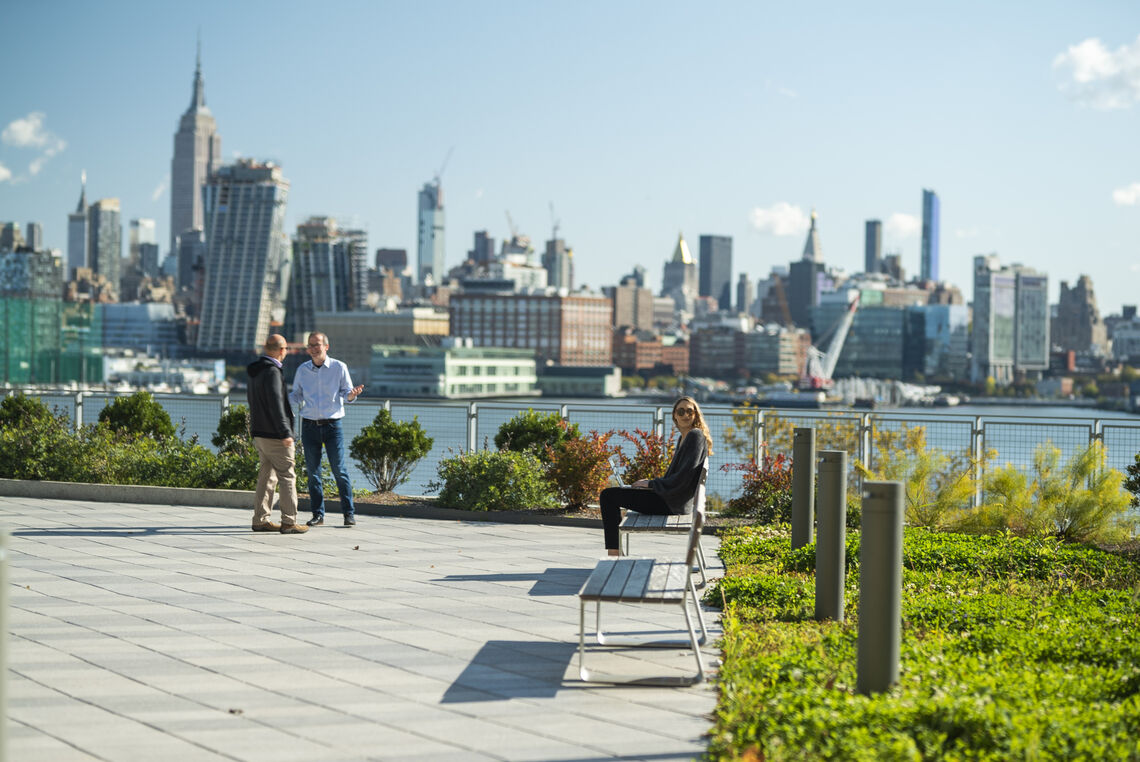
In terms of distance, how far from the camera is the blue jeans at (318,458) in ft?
38.1

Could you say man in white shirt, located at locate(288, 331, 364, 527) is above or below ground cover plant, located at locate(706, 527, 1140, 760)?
above

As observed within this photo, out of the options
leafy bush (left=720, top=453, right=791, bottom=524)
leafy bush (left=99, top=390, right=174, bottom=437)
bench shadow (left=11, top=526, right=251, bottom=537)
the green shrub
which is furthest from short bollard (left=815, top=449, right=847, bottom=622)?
the green shrub

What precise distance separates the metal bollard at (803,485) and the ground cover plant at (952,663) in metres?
0.27

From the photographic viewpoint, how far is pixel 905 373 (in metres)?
181

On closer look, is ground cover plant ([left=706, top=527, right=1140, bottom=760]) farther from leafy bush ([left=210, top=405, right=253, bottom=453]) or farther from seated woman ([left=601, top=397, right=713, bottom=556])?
leafy bush ([left=210, top=405, right=253, bottom=453])

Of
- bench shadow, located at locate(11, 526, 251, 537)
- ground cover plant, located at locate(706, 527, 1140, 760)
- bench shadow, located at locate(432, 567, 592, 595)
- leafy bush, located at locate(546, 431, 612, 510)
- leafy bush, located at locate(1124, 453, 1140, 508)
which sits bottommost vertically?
bench shadow, located at locate(11, 526, 251, 537)

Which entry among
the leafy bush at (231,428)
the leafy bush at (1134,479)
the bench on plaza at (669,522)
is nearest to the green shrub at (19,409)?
the leafy bush at (231,428)

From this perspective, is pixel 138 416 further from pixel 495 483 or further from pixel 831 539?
pixel 831 539

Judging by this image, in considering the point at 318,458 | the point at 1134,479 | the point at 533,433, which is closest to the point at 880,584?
the point at 1134,479

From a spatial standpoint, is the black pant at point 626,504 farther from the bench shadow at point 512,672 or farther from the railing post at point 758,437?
the railing post at point 758,437

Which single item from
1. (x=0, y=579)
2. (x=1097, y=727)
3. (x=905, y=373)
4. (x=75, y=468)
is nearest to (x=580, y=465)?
(x=75, y=468)

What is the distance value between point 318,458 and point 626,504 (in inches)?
163

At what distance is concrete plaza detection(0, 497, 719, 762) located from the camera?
4987 mm

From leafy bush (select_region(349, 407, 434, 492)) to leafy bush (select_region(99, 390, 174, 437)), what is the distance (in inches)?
123
